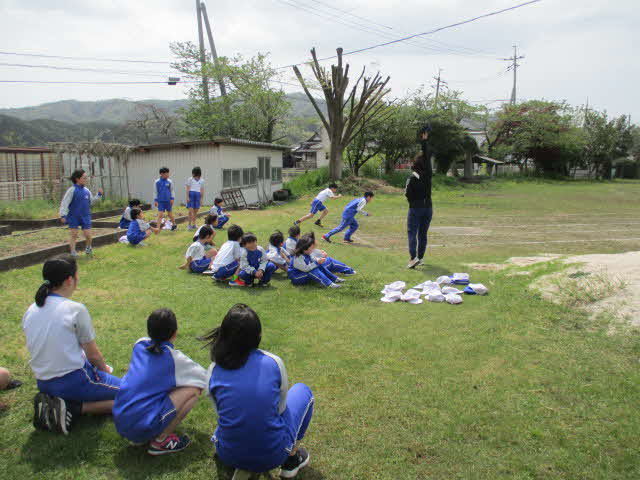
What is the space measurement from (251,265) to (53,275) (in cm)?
408

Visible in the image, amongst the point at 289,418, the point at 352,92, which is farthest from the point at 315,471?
the point at 352,92

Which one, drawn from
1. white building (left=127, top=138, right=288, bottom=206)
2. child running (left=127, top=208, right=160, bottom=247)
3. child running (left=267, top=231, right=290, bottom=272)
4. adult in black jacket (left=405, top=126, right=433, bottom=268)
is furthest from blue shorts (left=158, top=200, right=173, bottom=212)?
white building (left=127, top=138, right=288, bottom=206)

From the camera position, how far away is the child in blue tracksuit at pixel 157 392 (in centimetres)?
287

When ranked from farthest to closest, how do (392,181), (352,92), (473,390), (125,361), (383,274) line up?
(392,181) → (352,92) → (383,274) → (125,361) → (473,390)

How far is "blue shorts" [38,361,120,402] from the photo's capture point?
3.16 meters

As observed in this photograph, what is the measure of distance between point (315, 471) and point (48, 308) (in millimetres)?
2151

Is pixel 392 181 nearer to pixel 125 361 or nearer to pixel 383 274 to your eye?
pixel 383 274

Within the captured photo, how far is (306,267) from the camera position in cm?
712

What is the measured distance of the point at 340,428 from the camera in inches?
129

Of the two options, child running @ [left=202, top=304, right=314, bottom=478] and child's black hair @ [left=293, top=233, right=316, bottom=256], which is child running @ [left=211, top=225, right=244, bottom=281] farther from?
child running @ [left=202, top=304, right=314, bottom=478]

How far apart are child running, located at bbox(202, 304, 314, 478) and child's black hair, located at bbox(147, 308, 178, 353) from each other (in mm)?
470

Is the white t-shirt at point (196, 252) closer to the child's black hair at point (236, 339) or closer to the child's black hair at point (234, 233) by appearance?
the child's black hair at point (234, 233)

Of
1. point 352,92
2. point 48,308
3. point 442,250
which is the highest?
point 352,92

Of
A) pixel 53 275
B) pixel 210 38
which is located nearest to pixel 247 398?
pixel 53 275
